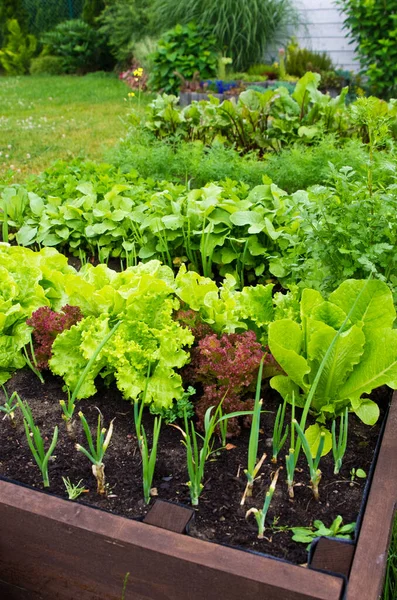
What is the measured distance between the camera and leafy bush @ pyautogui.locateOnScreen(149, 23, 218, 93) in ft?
30.1

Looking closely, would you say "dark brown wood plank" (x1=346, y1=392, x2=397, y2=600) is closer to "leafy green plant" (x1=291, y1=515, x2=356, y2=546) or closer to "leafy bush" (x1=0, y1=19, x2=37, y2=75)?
"leafy green plant" (x1=291, y1=515, x2=356, y2=546)

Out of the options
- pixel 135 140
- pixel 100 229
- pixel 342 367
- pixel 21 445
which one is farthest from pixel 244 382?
pixel 135 140

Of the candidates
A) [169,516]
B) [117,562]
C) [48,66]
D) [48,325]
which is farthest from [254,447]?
[48,66]

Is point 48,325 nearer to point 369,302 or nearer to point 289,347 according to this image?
point 289,347

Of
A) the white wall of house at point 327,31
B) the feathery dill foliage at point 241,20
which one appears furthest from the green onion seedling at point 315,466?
the white wall of house at point 327,31

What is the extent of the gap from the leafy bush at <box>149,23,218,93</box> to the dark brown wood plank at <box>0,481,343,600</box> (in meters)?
8.44

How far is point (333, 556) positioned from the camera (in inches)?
58.2

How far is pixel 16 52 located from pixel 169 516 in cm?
1544

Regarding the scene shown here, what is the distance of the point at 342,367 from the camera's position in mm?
1923

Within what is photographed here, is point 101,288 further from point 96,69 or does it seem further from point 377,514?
point 96,69

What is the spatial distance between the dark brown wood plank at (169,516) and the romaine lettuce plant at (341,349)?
504mm

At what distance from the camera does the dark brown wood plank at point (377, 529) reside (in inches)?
54.0

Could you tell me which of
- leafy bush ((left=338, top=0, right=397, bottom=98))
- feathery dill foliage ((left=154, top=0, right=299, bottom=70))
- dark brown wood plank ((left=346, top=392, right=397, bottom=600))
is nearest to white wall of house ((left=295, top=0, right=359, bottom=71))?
feathery dill foliage ((left=154, top=0, right=299, bottom=70))

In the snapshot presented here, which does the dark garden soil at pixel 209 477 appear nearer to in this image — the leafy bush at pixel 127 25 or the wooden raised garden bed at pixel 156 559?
the wooden raised garden bed at pixel 156 559
